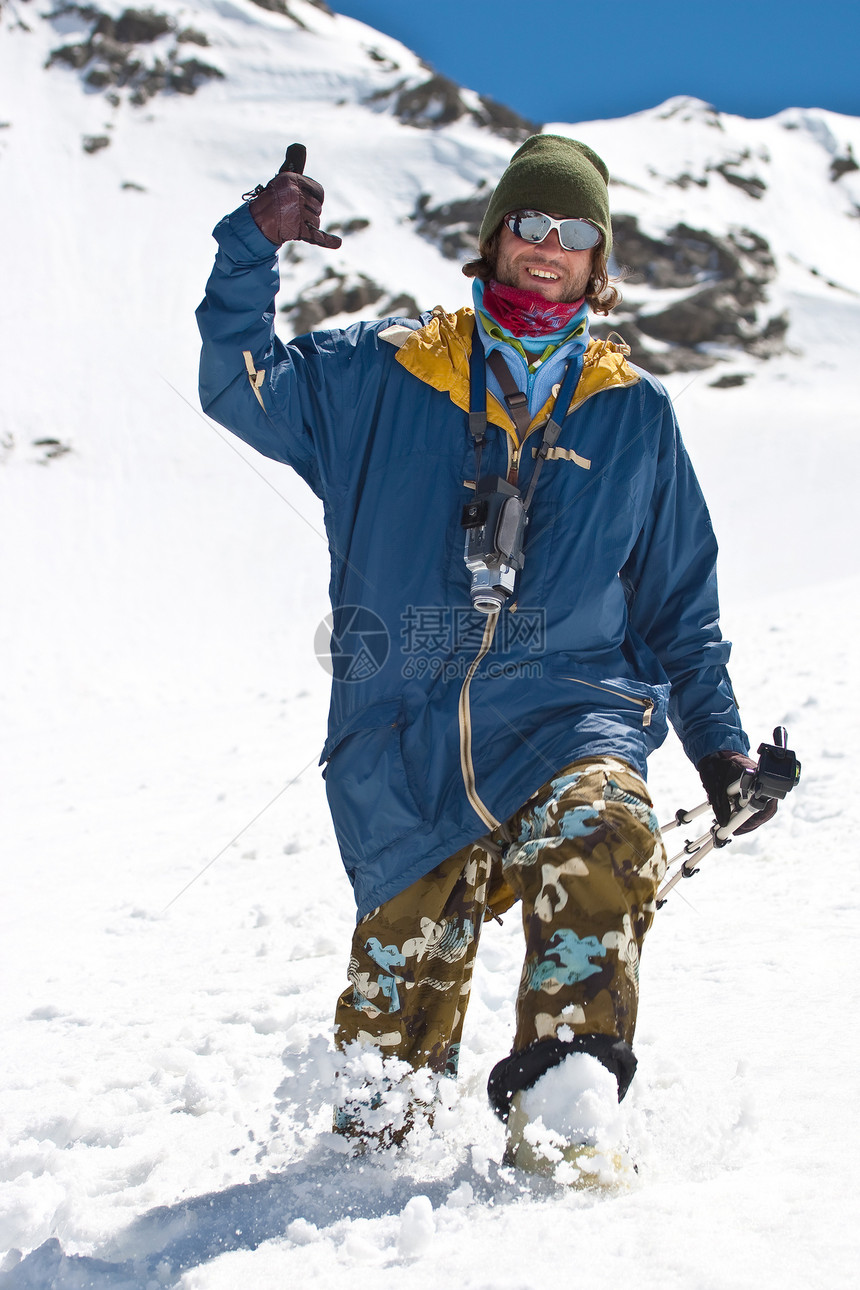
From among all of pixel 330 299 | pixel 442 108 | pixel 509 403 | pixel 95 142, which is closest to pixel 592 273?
pixel 509 403

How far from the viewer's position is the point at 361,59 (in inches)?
2480

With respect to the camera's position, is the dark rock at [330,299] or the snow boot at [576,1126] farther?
the dark rock at [330,299]

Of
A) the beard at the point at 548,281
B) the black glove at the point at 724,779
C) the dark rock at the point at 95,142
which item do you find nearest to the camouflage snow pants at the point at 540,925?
the black glove at the point at 724,779

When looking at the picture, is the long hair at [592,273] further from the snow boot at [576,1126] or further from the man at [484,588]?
the snow boot at [576,1126]

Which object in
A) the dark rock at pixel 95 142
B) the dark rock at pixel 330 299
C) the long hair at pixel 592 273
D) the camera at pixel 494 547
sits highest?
the dark rock at pixel 95 142

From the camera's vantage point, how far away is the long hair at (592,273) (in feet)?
8.43

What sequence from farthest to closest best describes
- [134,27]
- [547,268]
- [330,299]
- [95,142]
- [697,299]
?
[134,27] → [95,142] → [697,299] → [330,299] → [547,268]

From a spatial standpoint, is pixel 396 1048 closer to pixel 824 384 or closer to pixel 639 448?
pixel 639 448

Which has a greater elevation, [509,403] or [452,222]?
[452,222]

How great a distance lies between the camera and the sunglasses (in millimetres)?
2467

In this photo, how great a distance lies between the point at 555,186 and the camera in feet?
8.21

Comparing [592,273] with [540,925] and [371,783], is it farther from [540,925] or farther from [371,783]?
[540,925]

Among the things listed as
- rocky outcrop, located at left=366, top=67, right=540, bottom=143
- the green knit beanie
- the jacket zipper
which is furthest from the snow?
rocky outcrop, located at left=366, top=67, right=540, bottom=143

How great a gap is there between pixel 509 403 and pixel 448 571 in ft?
1.30
